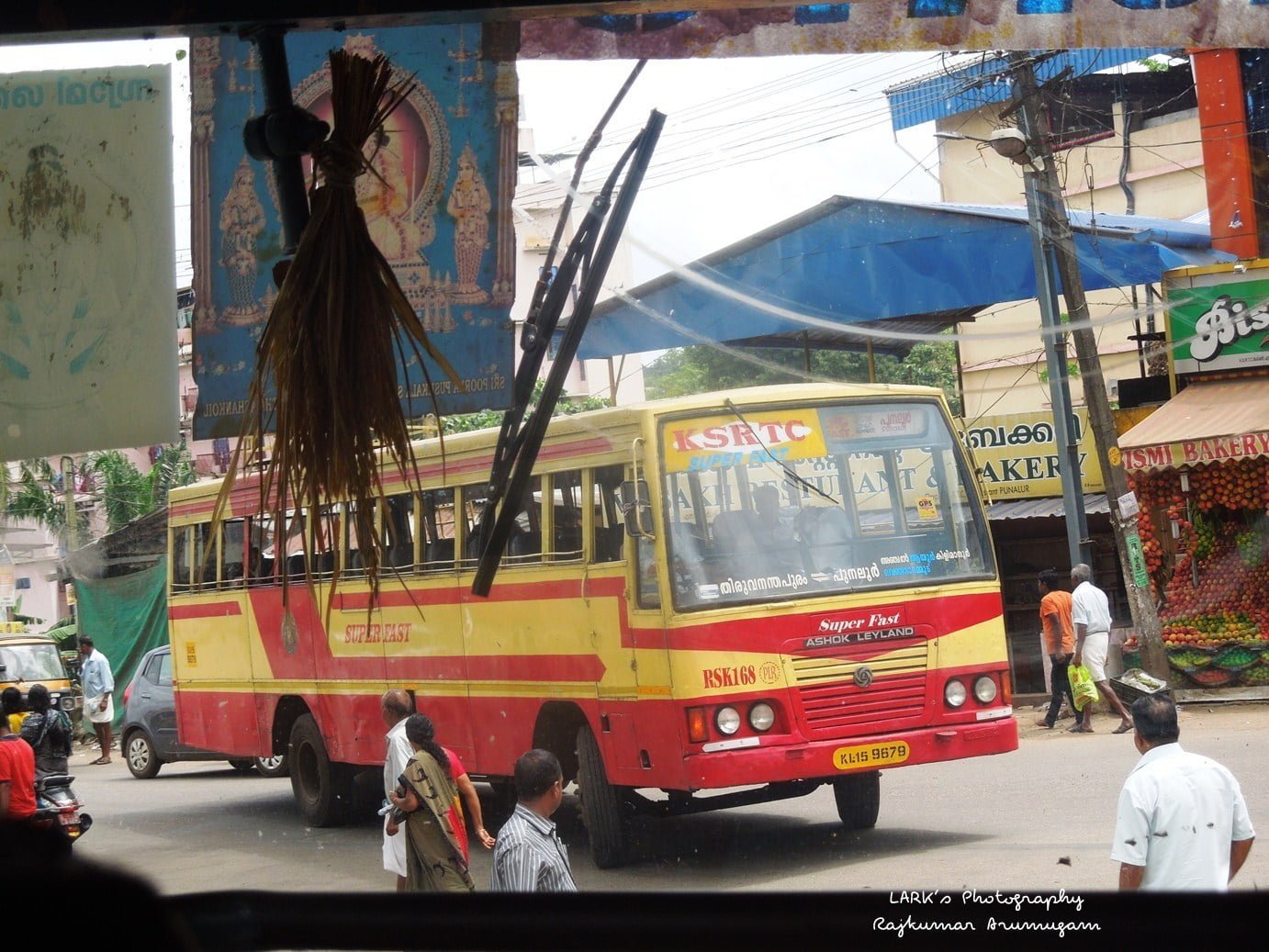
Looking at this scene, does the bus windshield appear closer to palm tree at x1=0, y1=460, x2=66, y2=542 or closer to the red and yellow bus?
the red and yellow bus

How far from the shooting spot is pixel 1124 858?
12.8 ft

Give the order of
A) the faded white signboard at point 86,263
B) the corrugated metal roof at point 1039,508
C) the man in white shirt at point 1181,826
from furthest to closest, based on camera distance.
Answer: the corrugated metal roof at point 1039,508, the man in white shirt at point 1181,826, the faded white signboard at point 86,263

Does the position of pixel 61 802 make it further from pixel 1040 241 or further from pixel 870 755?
pixel 1040 241

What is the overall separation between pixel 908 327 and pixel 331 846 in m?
6.36

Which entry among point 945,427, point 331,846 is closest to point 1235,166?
point 945,427

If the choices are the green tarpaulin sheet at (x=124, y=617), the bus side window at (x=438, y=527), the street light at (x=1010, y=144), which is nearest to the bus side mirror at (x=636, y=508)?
the bus side window at (x=438, y=527)


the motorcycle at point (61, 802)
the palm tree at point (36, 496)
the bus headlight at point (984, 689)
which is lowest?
the motorcycle at point (61, 802)

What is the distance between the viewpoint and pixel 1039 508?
13.8 m

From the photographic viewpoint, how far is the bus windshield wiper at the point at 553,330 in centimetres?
250

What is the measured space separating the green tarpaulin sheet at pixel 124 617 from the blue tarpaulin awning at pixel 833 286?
181 inches

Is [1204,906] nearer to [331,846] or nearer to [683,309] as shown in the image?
[683,309]

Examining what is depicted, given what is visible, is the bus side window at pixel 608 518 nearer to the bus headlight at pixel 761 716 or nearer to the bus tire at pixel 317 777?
the bus headlight at pixel 761 716

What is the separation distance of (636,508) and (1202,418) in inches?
239

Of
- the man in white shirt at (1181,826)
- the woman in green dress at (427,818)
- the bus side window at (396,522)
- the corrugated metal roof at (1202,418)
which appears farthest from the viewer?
the corrugated metal roof at (1202,418)
